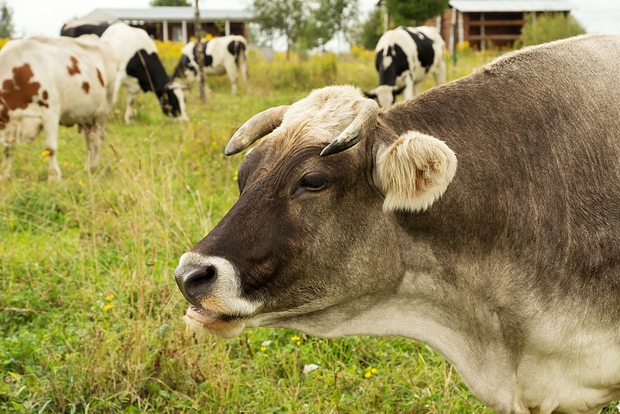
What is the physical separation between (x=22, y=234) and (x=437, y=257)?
463 centimetres

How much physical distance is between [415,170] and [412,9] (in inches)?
1158

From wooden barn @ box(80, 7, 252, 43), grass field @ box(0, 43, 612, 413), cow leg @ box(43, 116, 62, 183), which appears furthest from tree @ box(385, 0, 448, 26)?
wooden barn @ box(80, 7, 252, 43)

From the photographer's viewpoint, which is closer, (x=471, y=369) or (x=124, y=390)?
(x=471, y=369)

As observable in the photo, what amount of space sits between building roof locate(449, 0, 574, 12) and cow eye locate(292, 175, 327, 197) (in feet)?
137

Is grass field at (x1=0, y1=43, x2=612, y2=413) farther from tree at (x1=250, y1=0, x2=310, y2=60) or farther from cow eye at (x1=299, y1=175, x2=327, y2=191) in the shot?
tree at (x1=250, y1=0, x2=310, y2=60)

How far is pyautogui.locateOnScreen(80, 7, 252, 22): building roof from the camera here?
56594 mm

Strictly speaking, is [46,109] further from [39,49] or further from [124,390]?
[124,390]

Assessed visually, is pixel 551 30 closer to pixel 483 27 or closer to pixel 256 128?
pixel 483 27

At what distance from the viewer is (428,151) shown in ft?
8.46

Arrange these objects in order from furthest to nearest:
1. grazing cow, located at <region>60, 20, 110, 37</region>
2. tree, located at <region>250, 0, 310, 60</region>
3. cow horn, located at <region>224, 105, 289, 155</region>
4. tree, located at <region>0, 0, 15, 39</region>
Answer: tree, located at <region>0, 0, 15, 39</region>
tree, located at <region>250, 0, 310, 60</region>
grazing cow, located at <region>60, 20, 110, 37</region>
cow horn, located at <region>224, 105, 289, 155</region>

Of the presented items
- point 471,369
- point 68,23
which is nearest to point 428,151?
point 471,369

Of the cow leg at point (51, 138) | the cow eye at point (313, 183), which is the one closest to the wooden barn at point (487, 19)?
the cow leg at point (51, 138)

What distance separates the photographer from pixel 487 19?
4488 cm

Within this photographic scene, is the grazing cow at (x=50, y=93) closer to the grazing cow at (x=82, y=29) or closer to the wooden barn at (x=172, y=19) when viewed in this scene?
the grazing cow at (x=82, y=29)
